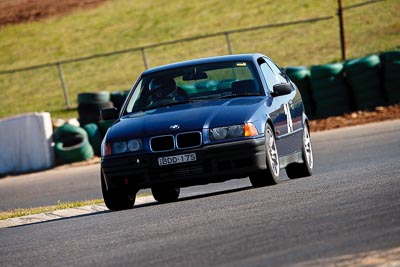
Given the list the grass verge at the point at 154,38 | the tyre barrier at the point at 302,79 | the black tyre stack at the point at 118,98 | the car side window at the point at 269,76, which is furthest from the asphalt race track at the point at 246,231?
the grass verge at the point at 154,38

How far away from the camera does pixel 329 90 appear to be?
78.8 feet

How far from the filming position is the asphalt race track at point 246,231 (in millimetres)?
7484

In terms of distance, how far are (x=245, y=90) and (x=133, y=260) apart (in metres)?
5.10

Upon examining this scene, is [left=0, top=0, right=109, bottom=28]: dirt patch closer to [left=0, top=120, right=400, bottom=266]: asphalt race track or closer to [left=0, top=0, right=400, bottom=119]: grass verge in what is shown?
[left=0, top=0, right=400, bottom=119]: grass verge

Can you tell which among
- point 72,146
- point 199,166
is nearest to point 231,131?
point 199,166

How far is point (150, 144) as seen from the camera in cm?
1173

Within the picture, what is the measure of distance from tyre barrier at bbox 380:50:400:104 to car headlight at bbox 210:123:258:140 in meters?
12.3

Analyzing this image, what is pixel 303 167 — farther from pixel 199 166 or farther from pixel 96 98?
pixel 96 98

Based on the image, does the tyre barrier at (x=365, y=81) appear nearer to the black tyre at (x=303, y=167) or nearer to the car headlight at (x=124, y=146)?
the black tyre at (x=303, y=167)

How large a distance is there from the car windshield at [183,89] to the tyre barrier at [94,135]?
35.4ft

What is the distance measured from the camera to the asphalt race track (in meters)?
7.48

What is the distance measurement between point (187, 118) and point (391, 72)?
40.6 ft

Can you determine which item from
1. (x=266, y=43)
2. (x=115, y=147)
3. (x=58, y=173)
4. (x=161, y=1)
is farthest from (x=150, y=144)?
(x=161, y=1)

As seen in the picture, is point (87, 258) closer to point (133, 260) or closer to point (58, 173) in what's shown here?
point (133, 260)
